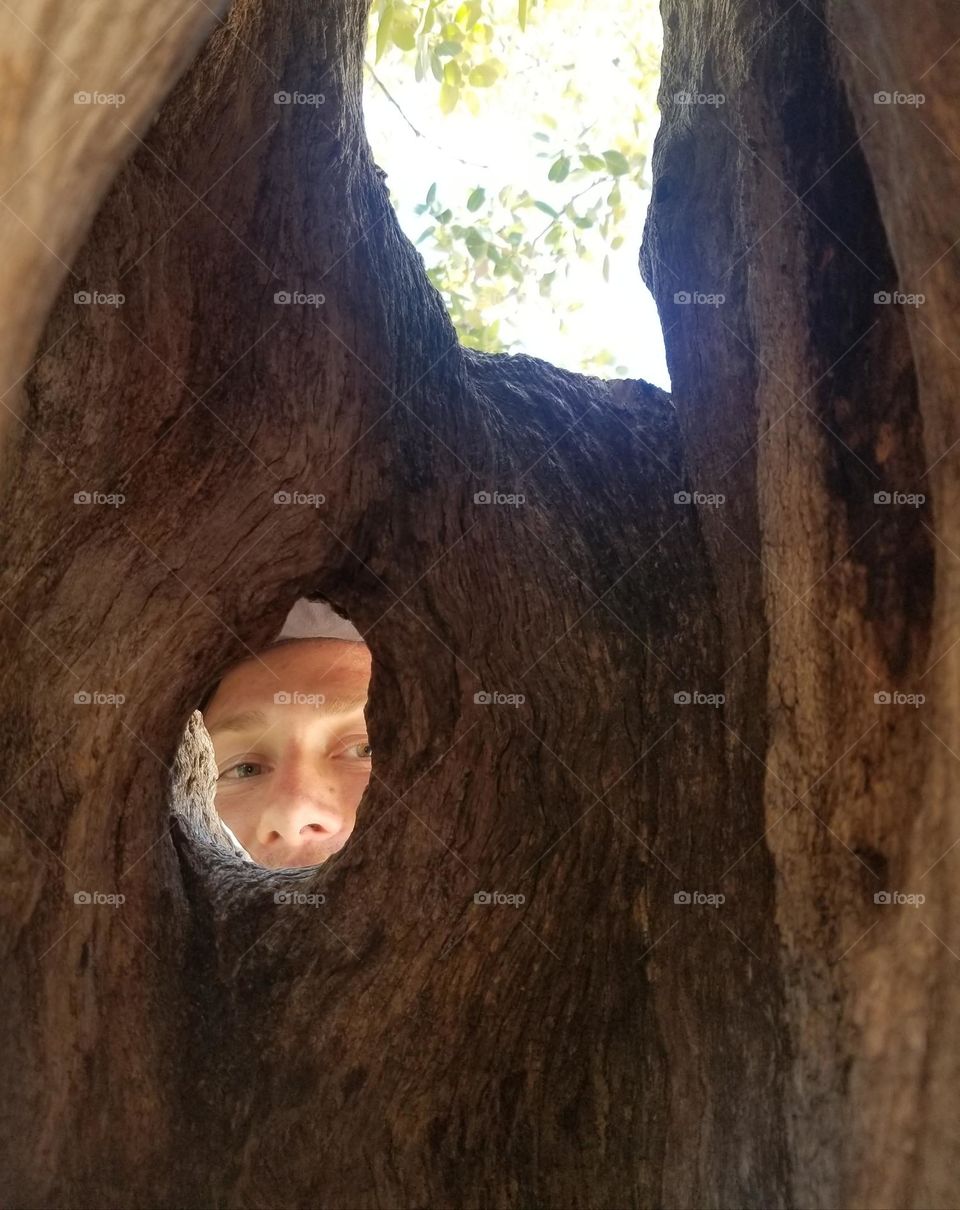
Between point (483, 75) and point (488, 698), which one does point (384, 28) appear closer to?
point (483, 75)

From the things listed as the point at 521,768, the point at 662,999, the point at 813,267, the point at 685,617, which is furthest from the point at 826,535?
the point at 662,999

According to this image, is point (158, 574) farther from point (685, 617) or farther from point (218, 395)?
point (685, 617)

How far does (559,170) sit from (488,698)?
8.80ft

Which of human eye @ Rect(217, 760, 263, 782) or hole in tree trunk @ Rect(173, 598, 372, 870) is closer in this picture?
hole in tree trunk @ Rect(173, 598, 372, 870)

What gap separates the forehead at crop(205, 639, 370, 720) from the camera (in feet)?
8.85

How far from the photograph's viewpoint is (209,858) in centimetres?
155

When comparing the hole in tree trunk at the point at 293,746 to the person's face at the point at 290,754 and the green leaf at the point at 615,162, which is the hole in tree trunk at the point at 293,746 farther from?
the green leaf at the point at 615,162

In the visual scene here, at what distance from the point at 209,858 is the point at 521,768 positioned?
0.43m

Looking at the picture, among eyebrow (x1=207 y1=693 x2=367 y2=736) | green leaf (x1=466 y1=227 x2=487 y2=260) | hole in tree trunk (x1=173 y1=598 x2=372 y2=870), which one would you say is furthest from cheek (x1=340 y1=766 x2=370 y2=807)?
green leaf (x1=466 y1=227 x2=487 y2=260)

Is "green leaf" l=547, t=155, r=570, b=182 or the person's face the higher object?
"green leaf" l=547, t=155, r=570, b=182

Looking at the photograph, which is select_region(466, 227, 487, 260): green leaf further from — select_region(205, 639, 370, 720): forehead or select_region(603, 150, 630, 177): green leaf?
select_region(205, 639, 370, 720): forehead

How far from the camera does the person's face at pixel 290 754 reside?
8.73 ft

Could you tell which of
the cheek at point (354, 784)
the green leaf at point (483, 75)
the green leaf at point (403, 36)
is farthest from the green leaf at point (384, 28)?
the cheek at point (354, 784)

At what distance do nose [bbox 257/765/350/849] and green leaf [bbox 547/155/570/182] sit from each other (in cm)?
198
